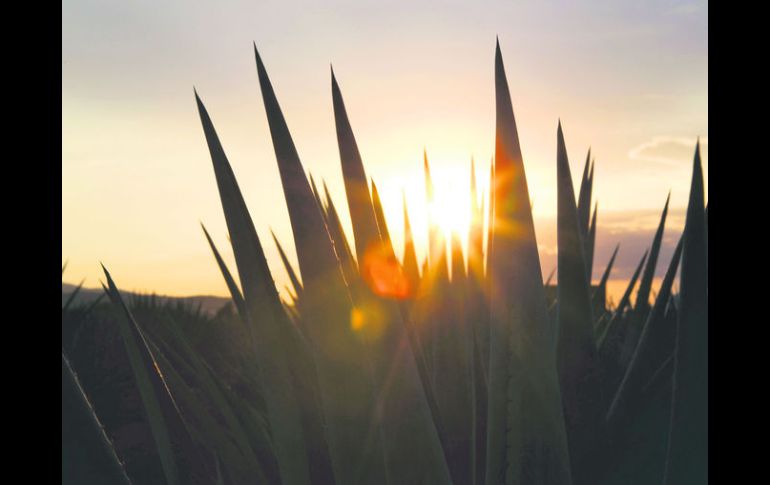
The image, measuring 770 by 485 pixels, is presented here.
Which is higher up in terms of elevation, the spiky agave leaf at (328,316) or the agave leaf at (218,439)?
the spiky agave leaf at (328,316)

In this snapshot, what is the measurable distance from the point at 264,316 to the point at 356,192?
159 mm

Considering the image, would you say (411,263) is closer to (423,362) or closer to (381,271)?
(423,362)

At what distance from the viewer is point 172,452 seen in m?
0.85

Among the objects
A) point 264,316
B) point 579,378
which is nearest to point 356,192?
point 264,316

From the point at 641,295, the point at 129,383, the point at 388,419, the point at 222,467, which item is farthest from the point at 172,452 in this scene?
the point at 129,383

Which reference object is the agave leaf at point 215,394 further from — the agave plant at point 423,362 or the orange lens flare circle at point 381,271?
the orange lens flare circle at point 381,271

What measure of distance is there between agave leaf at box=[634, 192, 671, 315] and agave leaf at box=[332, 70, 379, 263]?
0.86 meters

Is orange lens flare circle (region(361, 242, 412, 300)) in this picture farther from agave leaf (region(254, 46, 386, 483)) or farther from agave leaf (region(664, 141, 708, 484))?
agave leaf (region(664, 141, 708, 484))

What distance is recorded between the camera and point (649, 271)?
4.97ft

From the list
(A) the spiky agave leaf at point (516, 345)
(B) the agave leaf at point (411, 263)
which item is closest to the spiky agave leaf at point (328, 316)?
(A) the spiky agave leaf at point (516, 345)

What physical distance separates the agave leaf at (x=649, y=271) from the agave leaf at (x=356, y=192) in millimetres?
865

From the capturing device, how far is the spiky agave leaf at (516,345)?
56cm

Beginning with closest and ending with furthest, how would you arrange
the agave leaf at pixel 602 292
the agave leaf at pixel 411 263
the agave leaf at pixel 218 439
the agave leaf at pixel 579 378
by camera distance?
the agave leaf at pixel 579 378
the agave leaf at pixel 218 439
the agave leaf at pixel 411 263
the agave leaf at pixel 602 292
